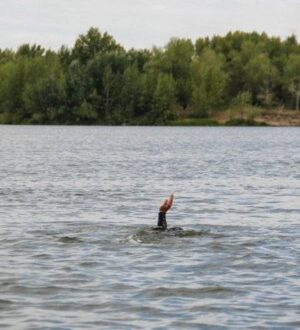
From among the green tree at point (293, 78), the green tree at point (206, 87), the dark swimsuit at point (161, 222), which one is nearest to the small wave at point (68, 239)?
the dark swimsuit at point (161, 222)

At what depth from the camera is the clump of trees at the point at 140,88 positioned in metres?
184

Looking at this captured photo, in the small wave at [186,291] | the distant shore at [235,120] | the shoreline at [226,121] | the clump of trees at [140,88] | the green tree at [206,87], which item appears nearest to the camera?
the small wave at [186,291]

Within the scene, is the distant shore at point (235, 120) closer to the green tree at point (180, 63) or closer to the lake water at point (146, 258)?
the green tree at point (180, 63)

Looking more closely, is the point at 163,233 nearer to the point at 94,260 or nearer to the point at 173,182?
the point at 94,260

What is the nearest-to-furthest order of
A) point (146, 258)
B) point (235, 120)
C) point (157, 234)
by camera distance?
1. point (146, 258)
2. point (157, 234)
3. point (235, 120)

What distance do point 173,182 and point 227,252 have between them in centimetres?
2448

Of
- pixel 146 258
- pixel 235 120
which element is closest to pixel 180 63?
pixel 235 120

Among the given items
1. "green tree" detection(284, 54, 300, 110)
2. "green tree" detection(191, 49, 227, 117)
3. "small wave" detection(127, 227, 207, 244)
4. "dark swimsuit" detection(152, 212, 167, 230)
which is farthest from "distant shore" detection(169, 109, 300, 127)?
"dark swimsuit" detection(152, 212, 167, 230)

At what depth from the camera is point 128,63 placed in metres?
192

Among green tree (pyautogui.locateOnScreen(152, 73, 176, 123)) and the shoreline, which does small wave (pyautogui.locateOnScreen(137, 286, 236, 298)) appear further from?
the shoreline

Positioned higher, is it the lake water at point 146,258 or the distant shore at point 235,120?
the distant shore at point 235,120

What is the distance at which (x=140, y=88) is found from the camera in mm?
185875

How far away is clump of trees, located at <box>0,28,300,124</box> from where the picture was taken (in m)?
184

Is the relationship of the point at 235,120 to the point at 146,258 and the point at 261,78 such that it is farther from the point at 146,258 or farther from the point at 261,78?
the point at 146,258
